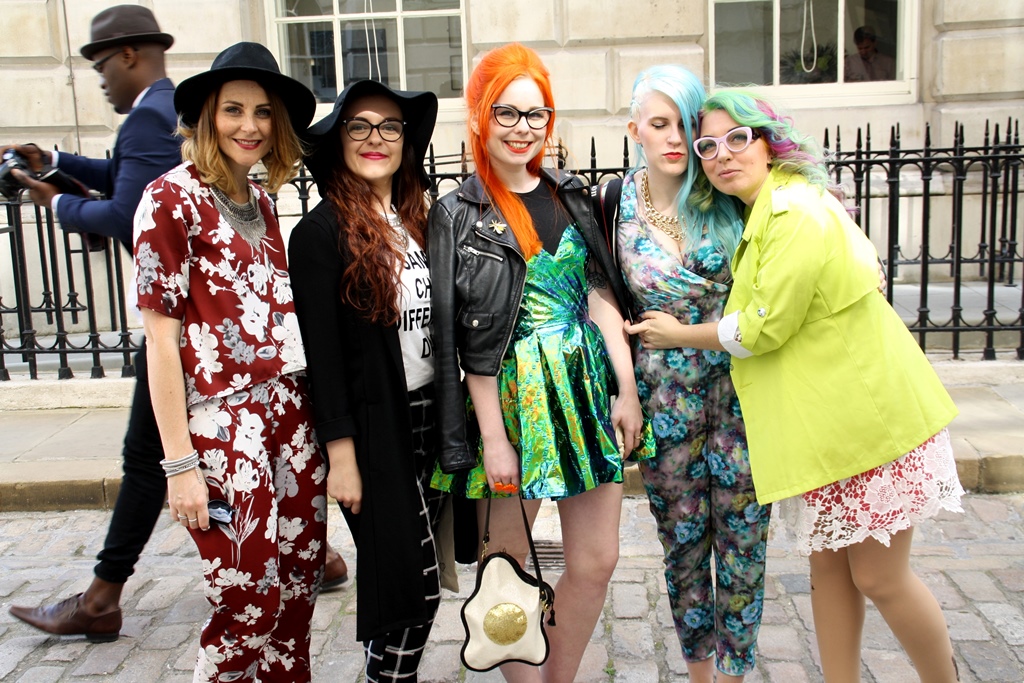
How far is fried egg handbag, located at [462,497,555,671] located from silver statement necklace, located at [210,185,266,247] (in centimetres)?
110

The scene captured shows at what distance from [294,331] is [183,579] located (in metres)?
2.10

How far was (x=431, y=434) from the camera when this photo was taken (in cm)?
273

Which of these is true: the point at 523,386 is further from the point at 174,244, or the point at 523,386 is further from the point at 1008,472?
the point at 1008,472

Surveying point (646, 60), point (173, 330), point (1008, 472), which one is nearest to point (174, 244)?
point (173, 330)

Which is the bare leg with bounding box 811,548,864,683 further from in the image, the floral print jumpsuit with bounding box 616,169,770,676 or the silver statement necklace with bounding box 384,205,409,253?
the silver statement necklace with bounding box 384,205,409,253

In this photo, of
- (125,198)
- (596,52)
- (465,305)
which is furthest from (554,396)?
(596,52)

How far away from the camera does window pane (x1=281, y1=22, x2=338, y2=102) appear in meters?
9.25

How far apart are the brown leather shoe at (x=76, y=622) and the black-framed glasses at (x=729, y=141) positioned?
2730mm

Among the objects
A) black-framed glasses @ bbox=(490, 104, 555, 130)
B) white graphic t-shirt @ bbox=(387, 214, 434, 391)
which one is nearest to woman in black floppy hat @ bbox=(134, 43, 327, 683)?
white graphic t-shirt @ bbox=(387, 214, 434, 391)

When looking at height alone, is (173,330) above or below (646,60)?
below

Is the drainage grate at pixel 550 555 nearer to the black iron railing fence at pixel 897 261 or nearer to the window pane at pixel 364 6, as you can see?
the black iron railing fence at pixel 897 261

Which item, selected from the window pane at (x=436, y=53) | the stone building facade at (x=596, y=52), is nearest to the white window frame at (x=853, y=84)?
the stone building facade at (x=596, y=52)

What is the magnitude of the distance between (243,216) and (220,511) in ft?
2.56

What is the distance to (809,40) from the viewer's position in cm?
919
